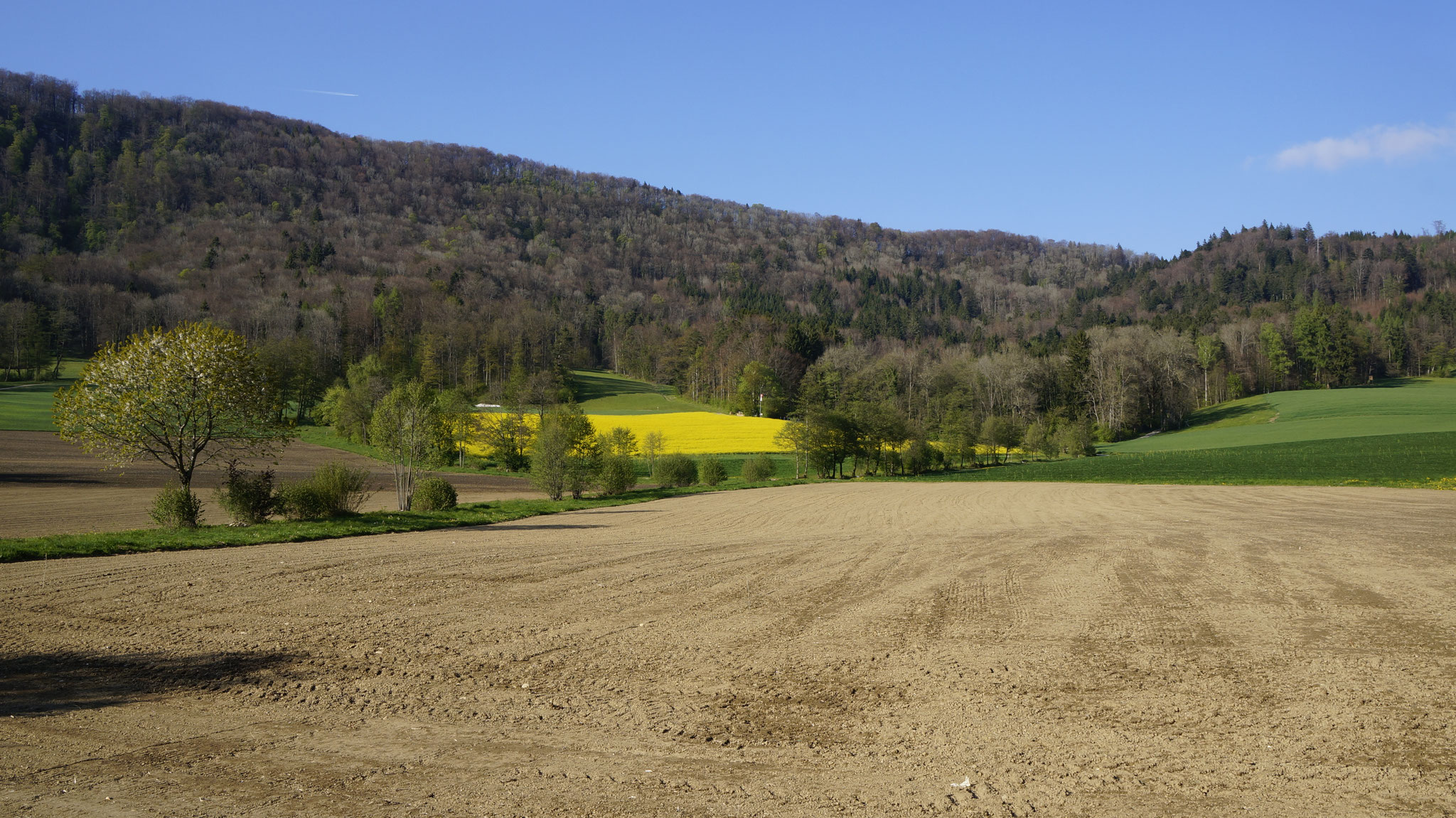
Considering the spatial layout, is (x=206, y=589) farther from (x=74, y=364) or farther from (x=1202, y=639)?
(x=74, y=364)

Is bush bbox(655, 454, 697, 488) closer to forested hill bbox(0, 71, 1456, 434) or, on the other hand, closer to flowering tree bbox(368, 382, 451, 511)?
flowering tree bbox(368, 382, 451, 511)

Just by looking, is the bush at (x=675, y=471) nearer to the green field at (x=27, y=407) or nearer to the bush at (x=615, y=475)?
Answer: the bush at (x=615, y=475)

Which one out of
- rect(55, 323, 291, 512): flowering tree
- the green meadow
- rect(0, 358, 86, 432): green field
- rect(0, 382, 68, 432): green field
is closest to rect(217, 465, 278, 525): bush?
rect(55, 323, 291, 512): flowering tree

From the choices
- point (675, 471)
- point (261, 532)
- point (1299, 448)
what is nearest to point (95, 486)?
point (261, 532)

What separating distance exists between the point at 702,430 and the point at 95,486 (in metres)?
52.2

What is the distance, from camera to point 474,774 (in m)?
6.30

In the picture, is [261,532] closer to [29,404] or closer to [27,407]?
[27,407]

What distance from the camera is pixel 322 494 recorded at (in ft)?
82.0

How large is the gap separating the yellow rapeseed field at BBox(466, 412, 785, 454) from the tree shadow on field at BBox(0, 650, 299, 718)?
2304 inches

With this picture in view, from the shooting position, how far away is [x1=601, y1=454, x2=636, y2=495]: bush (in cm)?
4138

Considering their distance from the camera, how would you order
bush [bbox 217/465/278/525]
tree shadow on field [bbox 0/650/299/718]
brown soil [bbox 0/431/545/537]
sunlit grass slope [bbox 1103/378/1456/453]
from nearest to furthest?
tree shadow on field [bbox 0/650/299/718], bush [bbox 217/465/278/525], brown soil [bbox 0/431/545/537], sunlit grass slope [bbox 1103/378/1456/453]

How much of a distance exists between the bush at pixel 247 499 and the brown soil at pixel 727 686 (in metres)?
6.62

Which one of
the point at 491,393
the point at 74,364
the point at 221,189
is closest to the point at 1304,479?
the point at 491,393

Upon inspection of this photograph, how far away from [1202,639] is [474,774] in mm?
9368
